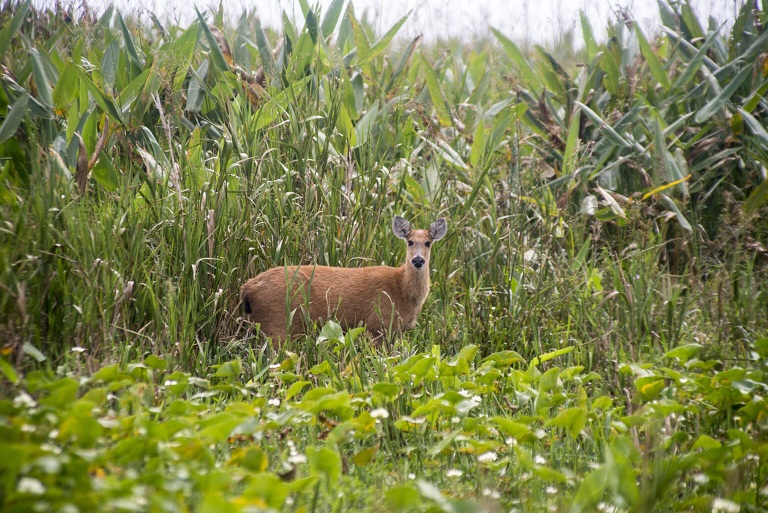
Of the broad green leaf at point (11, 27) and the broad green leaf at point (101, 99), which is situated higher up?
the broad green leaf at point (11, 27)

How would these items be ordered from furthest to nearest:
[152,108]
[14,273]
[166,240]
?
[152,108]
[166,240]
[14,273]

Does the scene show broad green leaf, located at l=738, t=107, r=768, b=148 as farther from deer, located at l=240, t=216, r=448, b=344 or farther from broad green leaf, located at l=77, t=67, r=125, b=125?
broad green leaf, located at l=77, t=67, r=125, b=125

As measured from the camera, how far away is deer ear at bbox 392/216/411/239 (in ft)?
18.5

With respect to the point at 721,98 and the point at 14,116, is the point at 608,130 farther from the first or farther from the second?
the point at 14,116

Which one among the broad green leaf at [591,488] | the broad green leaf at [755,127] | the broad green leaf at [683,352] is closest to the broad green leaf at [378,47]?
the broad green leaf at [755,127]

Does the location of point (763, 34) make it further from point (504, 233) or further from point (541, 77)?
point (504, 233)

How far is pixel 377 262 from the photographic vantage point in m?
6.18

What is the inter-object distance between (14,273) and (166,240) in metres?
1.42

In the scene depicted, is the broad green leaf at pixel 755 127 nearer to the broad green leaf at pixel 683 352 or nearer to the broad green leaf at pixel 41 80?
the broad green leaf at pixel 683 352

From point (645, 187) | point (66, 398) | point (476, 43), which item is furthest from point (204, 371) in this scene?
point (476, 43)

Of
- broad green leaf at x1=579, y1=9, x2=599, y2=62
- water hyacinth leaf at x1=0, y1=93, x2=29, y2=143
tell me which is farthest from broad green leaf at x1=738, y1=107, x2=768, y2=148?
water hyacinth leaf at x1=0, y1=93, x2=29, y2=143

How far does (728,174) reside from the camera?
664cm

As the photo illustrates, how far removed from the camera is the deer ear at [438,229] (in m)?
5.55

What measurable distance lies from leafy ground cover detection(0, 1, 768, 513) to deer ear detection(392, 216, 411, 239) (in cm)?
21
